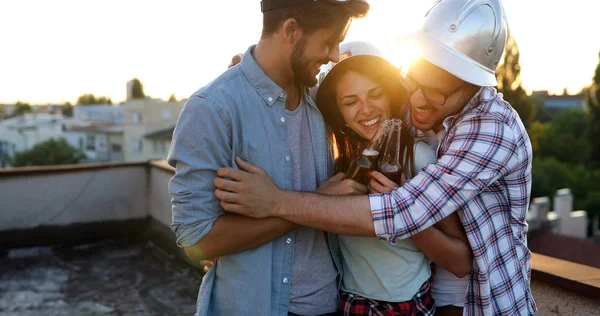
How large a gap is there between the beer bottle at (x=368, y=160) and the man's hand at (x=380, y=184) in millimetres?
59

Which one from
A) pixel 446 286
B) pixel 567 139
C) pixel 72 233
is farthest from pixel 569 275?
pixel 567 139

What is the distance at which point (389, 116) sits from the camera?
6.86 feet

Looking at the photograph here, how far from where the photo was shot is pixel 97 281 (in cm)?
574

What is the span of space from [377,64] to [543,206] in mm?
21646

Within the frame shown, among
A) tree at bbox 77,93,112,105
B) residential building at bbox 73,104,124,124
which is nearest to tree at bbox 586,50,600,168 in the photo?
residential building at bbox 73,104,124,124

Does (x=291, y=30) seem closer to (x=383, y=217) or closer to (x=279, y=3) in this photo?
(x=279, y=3)

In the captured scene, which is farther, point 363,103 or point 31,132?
point 31,132

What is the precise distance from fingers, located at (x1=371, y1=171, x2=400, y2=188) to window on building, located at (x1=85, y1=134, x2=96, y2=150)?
4615 centimetres

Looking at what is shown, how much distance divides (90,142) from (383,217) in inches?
1841

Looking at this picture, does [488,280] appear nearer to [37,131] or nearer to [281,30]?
[281,30]

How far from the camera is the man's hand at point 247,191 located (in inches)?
66.2

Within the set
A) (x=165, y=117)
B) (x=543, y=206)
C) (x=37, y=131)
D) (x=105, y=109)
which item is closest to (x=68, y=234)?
(x=543, y=206)

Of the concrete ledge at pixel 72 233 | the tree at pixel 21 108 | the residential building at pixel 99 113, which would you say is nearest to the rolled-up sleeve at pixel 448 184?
the concrete ledge at pixel 72 233

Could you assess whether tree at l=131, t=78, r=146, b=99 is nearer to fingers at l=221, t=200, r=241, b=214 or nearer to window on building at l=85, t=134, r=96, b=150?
window on building at l=85, t=134, r=96, b=150
